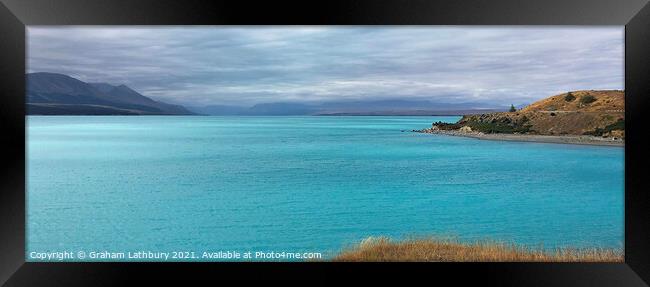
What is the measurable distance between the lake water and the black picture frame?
574mm

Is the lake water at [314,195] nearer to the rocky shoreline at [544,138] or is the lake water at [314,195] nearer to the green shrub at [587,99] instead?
the rocky shoreline at [544,138]

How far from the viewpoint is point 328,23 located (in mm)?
5395

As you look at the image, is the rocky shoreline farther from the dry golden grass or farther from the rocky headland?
the dry golden grass

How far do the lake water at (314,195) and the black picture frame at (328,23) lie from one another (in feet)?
1.88

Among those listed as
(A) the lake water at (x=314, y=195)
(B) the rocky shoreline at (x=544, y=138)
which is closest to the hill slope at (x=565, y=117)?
(B) the rocky shoreline at (x=544, y=138)

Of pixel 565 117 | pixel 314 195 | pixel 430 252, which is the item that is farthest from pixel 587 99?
pixel 430 252

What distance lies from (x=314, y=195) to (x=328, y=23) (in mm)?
20356

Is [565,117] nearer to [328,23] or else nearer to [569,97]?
[569,97]

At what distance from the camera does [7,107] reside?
5.38 metres

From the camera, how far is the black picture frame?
5.31 meters

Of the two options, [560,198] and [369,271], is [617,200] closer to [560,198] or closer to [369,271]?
[560,198]

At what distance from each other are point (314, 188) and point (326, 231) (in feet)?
32.7

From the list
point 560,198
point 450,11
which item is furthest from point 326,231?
point 560,198

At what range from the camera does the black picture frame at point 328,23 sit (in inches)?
209
